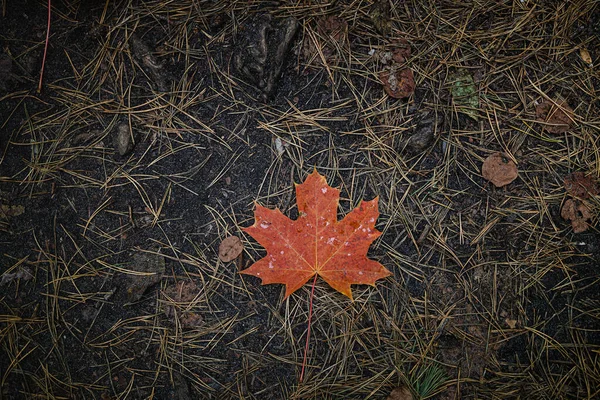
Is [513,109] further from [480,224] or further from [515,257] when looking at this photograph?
[515,257]

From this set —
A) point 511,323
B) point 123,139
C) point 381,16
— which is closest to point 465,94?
point 381,16

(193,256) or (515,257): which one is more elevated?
(515,257)

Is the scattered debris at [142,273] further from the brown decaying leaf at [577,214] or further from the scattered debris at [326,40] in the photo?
the brown decaying leaf at [577,214]

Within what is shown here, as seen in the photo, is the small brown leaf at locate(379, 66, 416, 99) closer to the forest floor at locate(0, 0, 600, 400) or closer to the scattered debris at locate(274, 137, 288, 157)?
the forest floor at locate(0, 0, 600, 400)

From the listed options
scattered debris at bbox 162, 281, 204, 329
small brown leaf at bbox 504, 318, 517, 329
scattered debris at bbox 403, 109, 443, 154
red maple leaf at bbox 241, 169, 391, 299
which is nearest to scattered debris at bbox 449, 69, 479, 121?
scattered debris at bbox 403, 109, 443, 154

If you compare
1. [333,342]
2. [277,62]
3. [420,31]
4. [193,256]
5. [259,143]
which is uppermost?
[420,31]

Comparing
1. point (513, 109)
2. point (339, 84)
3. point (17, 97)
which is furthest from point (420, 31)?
point (17, 97)

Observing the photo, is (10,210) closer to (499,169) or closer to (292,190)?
(292,190)
